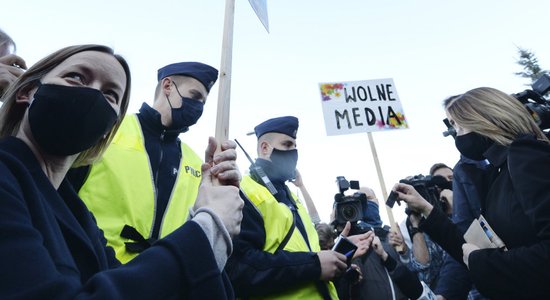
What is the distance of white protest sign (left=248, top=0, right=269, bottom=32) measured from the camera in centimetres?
248

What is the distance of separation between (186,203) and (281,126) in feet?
5.18

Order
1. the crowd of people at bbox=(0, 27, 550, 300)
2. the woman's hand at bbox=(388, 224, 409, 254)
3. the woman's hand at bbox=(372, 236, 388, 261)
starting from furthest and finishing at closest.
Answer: the woman's hand at bbox=(388, 224, 409, 254)
the woman's hand at bbox=(372, 236, 388, 261)
the crowd of people at bbox=(0, 27, 550, 300)

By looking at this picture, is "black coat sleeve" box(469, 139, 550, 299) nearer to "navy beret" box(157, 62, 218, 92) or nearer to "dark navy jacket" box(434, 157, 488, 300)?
"dark navy jacket" box(434, 157, 488, 300)

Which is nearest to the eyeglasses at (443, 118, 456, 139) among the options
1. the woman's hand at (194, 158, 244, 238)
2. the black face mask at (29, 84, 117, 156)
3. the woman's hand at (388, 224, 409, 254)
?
the woman's hand at (388, 224, 409, 254)

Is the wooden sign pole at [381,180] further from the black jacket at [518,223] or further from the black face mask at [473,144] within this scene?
the black jacket at [518,223]

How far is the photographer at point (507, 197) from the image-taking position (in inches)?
70.8

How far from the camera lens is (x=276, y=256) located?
2.26 m

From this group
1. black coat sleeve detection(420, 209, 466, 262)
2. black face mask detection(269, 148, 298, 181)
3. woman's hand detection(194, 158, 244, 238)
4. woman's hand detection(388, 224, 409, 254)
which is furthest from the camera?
woman's hand detection(388, 224, 409, 254)

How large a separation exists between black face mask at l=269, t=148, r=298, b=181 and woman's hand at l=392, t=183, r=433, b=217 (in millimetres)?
863

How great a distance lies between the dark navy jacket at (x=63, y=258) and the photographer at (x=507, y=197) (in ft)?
4.97

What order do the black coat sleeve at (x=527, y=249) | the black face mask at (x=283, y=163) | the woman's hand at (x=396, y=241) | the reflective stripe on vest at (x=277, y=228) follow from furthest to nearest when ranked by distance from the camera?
the woman's hand at (x=396, y=241), the black face mask at (x=283, y=163), the reflective stripe on vest at (x=277, y=228), the black coat sleeve at (x=527, y=249)

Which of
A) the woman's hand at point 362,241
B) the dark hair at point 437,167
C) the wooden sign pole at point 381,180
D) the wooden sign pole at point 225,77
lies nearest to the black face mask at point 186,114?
the wooden sign pole at point 225,77

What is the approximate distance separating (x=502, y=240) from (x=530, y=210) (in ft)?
1.18

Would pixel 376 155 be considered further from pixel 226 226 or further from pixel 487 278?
pixel 226 226
